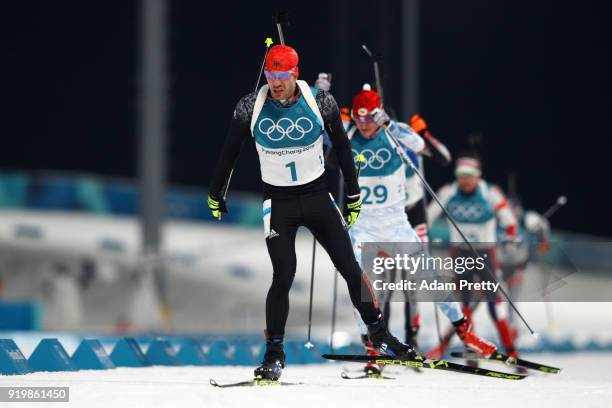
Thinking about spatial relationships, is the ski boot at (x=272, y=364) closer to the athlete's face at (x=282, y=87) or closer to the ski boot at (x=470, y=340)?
the athlete's face at (x=282, y=87)

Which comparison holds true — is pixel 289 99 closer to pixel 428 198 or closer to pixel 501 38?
pixel 428 198

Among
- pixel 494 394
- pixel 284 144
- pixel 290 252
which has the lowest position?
pixel 494 394

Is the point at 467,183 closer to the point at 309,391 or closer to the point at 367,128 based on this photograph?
the point at 367,128

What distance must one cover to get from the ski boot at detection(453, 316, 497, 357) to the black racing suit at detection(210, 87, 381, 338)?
2.20 meters

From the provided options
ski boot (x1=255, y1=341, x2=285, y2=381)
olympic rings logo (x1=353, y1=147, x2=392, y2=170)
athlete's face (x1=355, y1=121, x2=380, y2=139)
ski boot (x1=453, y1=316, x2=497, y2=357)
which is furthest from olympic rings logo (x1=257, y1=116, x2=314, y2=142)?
ski boot (x1=453, y1=316, x2=497, y2=357)

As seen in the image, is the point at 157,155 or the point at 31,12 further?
the point at 31,12

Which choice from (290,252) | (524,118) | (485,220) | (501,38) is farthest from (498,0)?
(290,252)

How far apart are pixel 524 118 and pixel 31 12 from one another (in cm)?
1498

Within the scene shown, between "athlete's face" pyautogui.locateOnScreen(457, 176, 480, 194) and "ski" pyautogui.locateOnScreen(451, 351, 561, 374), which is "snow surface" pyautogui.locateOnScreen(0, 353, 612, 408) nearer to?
"ski" pyautogui.locateOnScreen(451, 351, 561, 374)

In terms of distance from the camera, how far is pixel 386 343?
7.80m

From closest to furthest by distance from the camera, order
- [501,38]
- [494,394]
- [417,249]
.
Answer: [494,394]
[417,249]
[501,38]

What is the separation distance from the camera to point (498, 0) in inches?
1303

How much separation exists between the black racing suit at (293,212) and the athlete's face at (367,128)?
140cm

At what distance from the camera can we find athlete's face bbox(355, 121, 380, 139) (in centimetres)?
898
